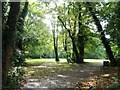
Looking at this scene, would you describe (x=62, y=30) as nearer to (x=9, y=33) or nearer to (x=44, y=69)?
(x=44, y=69)

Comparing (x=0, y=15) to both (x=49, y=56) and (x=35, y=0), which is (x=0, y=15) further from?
(x=49, y=56)

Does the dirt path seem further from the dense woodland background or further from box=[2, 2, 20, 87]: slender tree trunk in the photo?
box=[2, 2, 20, 87]: slender tree trunk

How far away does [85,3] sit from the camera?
19094mm

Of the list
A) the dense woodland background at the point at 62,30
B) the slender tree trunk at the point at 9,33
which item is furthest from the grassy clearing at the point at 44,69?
the slender tree trunk at the point at 9,33

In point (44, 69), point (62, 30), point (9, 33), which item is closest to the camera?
point (9, 33)

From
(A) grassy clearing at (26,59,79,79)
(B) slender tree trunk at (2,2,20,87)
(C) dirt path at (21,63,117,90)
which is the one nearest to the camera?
(B) slender tree trunk at (2,2,20,87)

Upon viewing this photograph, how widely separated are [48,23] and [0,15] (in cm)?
3165

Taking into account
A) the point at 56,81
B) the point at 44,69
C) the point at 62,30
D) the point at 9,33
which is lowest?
the point at 44,69

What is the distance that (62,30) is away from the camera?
3316cm

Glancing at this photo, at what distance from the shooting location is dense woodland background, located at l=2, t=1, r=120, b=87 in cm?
1005

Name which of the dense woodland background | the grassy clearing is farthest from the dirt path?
the grassy clearing

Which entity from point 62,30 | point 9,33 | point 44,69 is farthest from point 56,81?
point 62,30

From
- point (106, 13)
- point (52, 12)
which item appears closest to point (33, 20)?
point (52, 12)

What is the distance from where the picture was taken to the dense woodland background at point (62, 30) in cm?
1005
